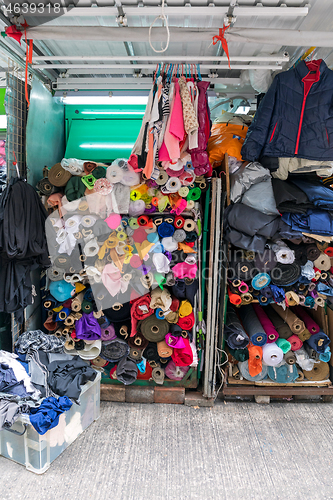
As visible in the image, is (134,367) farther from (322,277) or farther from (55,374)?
(322,277)

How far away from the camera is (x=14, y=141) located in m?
2.80

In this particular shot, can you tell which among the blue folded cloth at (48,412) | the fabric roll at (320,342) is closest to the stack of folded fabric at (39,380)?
the blue folded cloth at (48,412)

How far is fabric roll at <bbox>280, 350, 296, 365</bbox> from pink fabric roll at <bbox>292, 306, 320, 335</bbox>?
0.29m

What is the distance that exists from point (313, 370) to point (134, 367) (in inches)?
71.3

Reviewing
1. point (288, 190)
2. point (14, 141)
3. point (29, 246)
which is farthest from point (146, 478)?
point (14, 141)

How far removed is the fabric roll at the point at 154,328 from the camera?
9.59 ft

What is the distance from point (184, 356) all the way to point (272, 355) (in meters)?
0.85

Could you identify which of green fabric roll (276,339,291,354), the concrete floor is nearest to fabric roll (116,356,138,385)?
the concrete floor

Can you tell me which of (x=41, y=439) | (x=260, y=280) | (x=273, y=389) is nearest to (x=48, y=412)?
(x=41, y=439)

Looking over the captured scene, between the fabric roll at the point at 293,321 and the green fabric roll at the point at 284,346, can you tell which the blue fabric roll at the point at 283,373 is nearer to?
the green fabric roll at the point at 284,346

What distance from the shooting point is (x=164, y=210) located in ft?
9.46

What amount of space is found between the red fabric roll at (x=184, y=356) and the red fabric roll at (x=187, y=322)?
0.12 meters

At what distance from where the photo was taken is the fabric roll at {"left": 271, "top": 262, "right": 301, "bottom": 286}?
9.46ft

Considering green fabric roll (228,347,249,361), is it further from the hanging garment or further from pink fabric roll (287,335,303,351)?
the hanging garment
